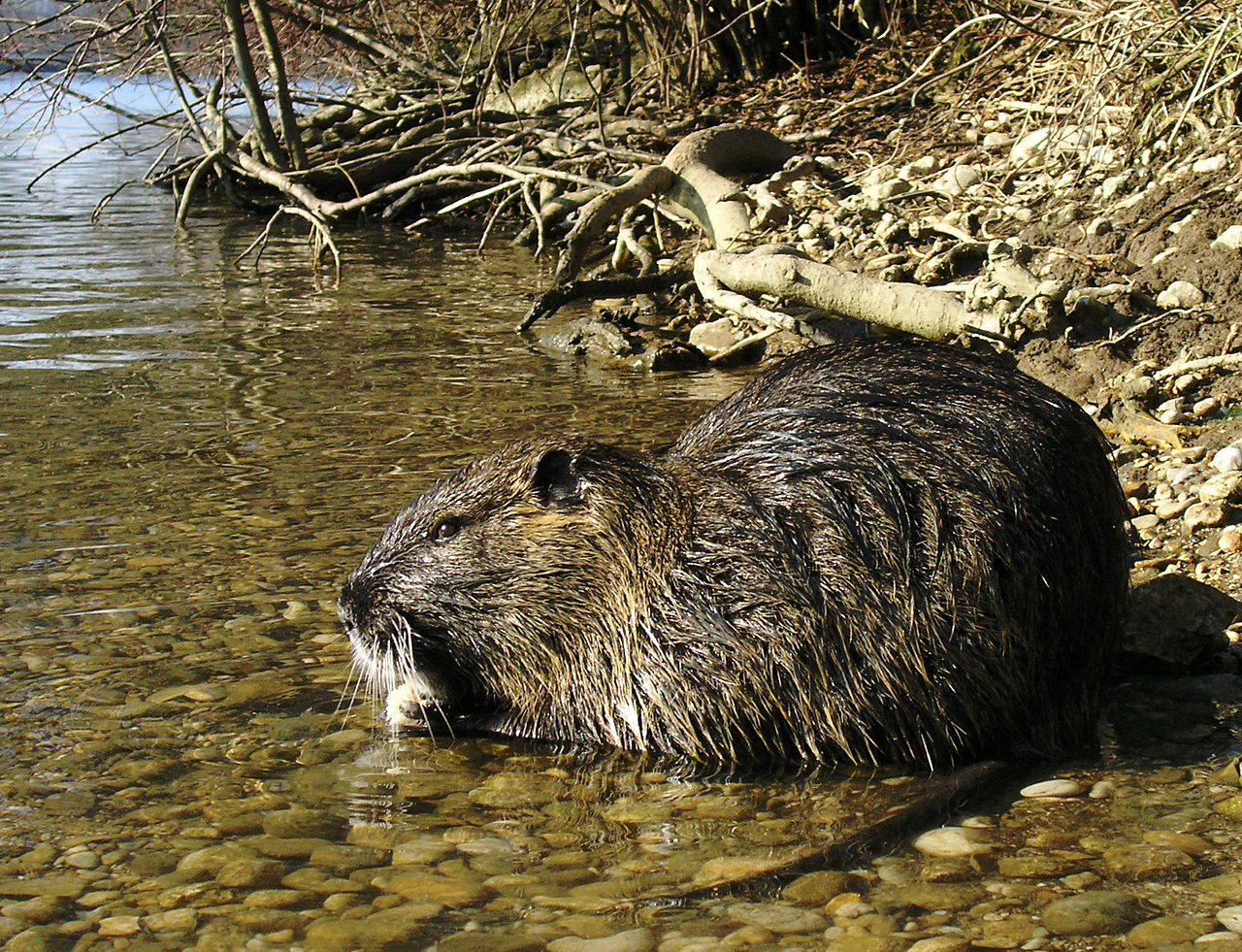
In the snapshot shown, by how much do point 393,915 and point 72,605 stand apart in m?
1.93

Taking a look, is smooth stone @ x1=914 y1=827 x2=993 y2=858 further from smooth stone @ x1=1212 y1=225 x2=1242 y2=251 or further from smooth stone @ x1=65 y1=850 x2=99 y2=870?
smooth stone @ x1=1212 y1=225 x2=1242 y2=251

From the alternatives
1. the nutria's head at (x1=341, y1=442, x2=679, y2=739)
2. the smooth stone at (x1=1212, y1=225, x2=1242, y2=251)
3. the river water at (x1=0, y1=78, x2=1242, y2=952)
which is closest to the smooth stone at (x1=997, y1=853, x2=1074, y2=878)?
the river water at (x1=0, y1=78, x2=1242, y2=952)

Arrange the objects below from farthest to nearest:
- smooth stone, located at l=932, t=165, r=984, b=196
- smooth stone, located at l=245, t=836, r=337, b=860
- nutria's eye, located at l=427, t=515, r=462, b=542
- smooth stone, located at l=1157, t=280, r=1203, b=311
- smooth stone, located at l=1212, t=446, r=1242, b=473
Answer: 1. smooth stone, located at l=932, t=165, r=984, b=196
2. smooth stone, located at l=1157, t=280, r=1203, b=311
3. smooth stone, located at l=1212, t=446, r=1242, b=473
4. nutria's eye, located at l=427, t=515, r=462, b=542
5. smooth stone, located at l=245, t=836, r=337, b=860

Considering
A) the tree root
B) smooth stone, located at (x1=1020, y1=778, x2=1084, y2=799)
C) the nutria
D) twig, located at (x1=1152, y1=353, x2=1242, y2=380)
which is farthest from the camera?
the tree root

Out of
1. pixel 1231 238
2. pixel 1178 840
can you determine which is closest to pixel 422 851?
pixel 1178 840

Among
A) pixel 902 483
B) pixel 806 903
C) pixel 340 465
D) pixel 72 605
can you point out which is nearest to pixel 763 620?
pixel 902 483

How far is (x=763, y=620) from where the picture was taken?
2.89 m

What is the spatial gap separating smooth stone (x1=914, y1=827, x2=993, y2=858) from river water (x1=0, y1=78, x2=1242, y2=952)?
0.6 inches

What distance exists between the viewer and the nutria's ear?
3.18m

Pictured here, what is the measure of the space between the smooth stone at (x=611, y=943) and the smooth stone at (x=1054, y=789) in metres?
0.94

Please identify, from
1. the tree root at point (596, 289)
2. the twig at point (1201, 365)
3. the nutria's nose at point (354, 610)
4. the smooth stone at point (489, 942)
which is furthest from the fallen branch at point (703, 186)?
the smooth stone at point (489, 942)

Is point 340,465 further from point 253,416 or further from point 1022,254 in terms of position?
point 1022,254

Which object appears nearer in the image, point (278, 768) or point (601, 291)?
point (278, 768)

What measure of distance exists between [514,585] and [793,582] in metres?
0.69
